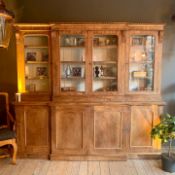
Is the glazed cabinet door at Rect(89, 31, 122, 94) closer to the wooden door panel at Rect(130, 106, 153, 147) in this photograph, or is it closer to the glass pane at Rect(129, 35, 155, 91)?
the glass pane at Rect(129, 35, 155, 91)

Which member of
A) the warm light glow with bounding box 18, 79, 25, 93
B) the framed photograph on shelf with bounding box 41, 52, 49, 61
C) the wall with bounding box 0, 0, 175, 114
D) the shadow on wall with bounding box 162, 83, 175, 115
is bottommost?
the shadow on wall with bounding box 162, 83, 175, 115

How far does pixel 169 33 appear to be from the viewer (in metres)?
3.99

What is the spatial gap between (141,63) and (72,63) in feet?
3.56

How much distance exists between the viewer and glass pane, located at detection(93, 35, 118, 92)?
12.3 ft

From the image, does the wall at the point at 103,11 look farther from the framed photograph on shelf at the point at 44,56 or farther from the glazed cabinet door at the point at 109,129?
the glazed cabinet door at the point at 109,129

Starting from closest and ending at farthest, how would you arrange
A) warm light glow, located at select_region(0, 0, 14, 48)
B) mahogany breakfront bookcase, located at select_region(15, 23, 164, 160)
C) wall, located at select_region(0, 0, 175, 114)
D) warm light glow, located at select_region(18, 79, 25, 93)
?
warm light glow, located at select_region(0, 0, 14, 48), mahogany breakfront bookcase, located at select_region(15, 23, 164, 160), warm light glow, located at select_region(18, 79, 25, 93), wall, located at select_region(0, 0, 175, 114)

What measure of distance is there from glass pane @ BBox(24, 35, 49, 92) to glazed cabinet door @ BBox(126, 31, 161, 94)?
1297 millimetres

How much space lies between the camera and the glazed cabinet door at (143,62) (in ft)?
12.0

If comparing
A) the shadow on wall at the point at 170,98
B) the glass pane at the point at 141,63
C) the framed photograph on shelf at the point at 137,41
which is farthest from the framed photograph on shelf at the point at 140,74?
the shadow on wall at the point at 170,98

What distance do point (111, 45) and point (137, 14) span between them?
746 mm

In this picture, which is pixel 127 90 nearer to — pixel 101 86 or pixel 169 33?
pixel 101 86

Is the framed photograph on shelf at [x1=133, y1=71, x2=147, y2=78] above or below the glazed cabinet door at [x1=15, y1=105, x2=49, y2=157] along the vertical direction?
above

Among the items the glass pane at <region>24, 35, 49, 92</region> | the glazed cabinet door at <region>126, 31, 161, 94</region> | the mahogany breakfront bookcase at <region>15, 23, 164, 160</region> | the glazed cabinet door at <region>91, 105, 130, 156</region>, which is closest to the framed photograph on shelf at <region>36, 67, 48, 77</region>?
the glass pane at <region>24, 35, 49, 92</region>

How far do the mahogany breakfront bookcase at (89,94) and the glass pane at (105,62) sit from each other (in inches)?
0.6
